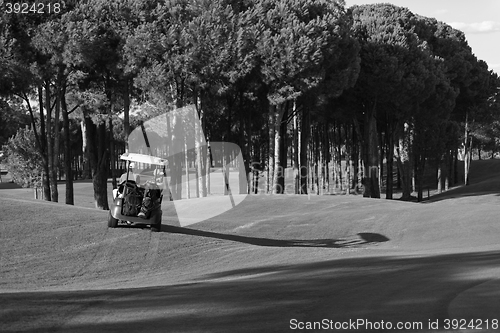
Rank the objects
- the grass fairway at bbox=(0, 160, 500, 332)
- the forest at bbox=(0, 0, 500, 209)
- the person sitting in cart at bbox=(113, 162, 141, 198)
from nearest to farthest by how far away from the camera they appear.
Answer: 1. the grass fairway at bbox=(0, 160, 500, 332)
2. the person sitting in cart at bbox=(113, 162, 141, 198)
3. the forest at bbox=(0, 0, 500, 209)

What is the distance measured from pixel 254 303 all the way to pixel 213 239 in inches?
632

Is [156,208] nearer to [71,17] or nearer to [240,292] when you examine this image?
[240,292]

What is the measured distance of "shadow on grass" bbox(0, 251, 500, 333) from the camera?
1045cm

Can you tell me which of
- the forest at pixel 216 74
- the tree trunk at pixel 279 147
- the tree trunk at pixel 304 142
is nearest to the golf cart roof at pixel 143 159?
the forest at pixel 216 74

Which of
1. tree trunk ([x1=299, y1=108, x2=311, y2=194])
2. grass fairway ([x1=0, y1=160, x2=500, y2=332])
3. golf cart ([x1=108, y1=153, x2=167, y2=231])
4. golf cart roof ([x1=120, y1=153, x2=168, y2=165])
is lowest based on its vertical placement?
grass fairway ([x1=0, y1=160, x2=500, y2=332])

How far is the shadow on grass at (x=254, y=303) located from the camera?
34.3ft

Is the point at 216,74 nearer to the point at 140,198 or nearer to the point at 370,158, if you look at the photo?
the point at 370,158

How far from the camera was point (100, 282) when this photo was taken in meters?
21.0

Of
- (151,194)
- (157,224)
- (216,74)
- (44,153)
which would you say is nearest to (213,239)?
(157,224)

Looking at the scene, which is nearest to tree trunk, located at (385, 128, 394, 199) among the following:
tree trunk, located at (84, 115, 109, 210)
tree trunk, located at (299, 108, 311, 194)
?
tree trunk, located at (299, 108, 311, 194)

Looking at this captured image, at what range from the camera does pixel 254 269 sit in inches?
807

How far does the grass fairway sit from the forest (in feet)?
26.2

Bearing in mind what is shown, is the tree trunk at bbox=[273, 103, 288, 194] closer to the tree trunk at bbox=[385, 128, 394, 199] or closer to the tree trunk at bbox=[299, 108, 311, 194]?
the tree trunk at bbox=[299, 108, 311, 194]

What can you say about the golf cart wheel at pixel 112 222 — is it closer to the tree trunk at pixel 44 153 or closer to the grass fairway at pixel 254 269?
the grass fairway at pixel 254 269
